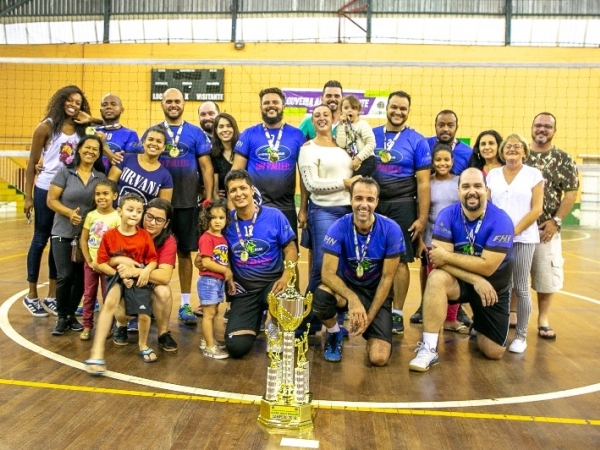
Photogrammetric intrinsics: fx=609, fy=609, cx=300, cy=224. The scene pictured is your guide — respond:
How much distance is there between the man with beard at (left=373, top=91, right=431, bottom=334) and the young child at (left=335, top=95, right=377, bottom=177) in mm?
201

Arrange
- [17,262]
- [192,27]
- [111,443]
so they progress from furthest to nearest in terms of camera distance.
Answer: [192,27] < [17,262] < [111,443]

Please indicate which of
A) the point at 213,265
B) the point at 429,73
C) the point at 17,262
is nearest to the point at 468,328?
the point at 213,265

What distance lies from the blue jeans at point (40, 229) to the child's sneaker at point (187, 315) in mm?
1134

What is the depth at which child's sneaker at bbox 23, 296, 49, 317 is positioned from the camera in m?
5.23

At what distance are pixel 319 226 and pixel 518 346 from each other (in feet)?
5.75

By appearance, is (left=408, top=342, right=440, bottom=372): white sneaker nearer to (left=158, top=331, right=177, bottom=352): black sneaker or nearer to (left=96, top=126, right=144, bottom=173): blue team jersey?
(left=158, top=331, right=177, bottom=352): black sneaker

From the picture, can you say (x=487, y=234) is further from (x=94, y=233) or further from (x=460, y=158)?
(x=94, y=233)

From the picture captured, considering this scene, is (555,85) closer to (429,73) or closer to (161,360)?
(429,73)

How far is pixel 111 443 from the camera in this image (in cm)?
280

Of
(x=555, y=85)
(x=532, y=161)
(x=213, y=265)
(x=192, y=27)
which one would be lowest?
(x=213, y=265)

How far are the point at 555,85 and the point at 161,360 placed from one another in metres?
15.5

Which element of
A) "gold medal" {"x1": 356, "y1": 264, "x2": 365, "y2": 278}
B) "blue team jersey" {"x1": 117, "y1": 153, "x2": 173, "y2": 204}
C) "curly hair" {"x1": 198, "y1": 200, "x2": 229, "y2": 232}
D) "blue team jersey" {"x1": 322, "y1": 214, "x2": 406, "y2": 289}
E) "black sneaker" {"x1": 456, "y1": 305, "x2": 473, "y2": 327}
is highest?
"blue team jersey" {"x1": 117, "y1": 153, "x2": 173, "y2": 204}

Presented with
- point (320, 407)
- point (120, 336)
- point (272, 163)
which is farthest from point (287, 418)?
point (272, 163)

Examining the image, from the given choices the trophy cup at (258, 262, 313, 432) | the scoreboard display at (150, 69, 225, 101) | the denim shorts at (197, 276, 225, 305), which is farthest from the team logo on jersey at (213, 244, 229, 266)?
the scoreboard display at (150, 69, 225, 101)
